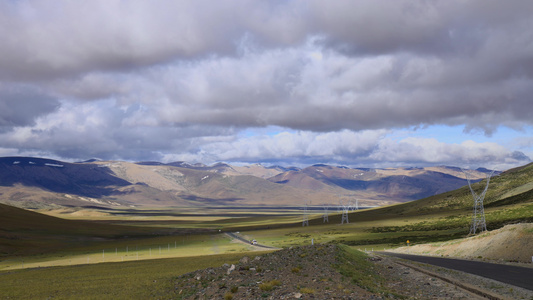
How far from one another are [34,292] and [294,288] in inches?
1177

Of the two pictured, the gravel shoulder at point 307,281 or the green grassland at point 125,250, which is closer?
the gravel shoulder at point 307,281

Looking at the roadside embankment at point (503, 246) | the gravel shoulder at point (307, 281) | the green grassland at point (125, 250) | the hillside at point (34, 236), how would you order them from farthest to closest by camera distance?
the hillside at point (34, 236) < the roadside embankment at point (503, 246) < the green grassland at point (125, 250) < the gravel shoulder at point (307, 281)

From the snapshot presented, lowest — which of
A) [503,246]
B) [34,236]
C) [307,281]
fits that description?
[34,236]

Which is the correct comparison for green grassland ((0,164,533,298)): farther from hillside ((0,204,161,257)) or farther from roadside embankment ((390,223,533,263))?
roadside embankment ((390,223,533,263))

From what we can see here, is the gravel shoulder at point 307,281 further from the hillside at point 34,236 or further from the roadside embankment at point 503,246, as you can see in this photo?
the hillside at point 34,236

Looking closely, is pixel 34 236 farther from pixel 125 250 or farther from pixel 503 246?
pixel 503 246

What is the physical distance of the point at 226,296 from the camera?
83.7 feet

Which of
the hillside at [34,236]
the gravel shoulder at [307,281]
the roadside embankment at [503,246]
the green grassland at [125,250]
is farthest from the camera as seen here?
the hillside at [34,236]

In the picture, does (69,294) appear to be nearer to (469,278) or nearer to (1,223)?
(469,278)

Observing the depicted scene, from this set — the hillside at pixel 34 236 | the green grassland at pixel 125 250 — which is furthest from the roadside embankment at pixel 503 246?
the hillside at pixel 34 236

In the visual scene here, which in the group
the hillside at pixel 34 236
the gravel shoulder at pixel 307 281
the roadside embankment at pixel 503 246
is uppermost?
the gravel shoulder at pixel 307 281

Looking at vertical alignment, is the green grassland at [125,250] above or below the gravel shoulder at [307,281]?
below

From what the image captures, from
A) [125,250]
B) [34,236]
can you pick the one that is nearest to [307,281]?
[125,250]

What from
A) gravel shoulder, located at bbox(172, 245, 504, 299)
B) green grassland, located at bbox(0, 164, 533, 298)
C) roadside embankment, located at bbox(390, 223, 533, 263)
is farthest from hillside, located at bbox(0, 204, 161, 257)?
roadside embankment, located at bbox(390, 223, 533, 263)
